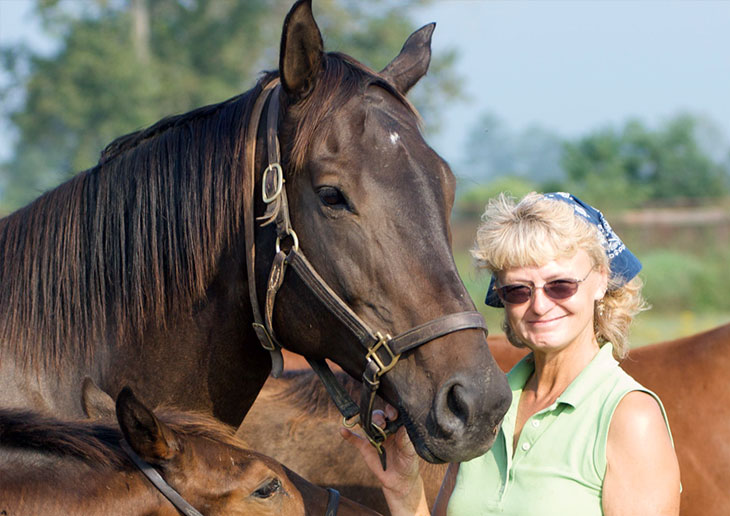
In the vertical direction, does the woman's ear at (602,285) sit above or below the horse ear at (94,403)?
below

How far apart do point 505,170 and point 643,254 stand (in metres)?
158

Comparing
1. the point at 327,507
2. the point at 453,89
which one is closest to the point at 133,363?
the point at 327,507

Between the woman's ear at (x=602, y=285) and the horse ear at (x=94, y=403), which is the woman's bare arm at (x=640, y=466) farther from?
the horse ear at (x=94, y=403)

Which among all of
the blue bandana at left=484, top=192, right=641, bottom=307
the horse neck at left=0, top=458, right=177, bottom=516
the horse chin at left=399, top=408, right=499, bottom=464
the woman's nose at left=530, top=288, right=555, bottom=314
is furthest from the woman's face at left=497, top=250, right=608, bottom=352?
the horse neck at left=0, top=458, right=177, bottom=516

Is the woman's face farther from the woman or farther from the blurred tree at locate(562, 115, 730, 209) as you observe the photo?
the blurred tree at locate(562, 115, 730, 209)

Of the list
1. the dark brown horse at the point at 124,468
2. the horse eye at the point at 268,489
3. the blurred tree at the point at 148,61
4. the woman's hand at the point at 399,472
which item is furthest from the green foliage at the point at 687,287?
the dark brown horse at the point at 124,468

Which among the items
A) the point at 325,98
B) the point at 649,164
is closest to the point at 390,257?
the point at 325,98

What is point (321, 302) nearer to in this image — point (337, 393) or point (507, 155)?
point (337, 393)

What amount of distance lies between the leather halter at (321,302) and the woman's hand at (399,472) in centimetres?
4

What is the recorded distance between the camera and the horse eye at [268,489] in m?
2.26

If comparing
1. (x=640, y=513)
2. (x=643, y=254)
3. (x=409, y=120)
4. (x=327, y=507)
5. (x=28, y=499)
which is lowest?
(x=643, y=254)

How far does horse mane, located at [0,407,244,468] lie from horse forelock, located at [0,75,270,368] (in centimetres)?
56

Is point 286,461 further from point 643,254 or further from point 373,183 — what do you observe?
point 643,254

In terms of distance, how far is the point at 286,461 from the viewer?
3787 mm
